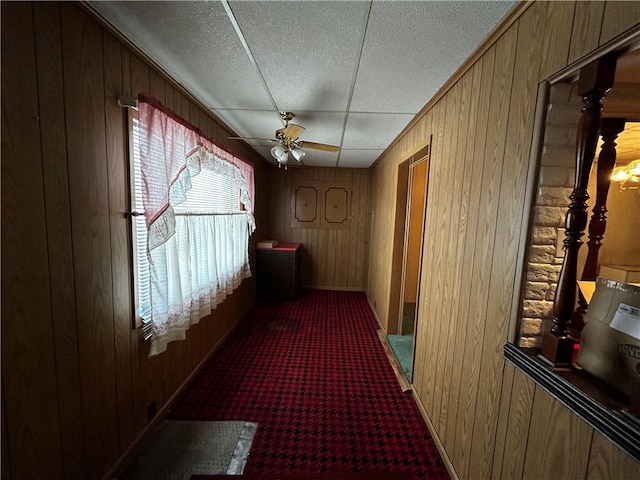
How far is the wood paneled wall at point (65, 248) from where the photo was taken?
0.87 meters

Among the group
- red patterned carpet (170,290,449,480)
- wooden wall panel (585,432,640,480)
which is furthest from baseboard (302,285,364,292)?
wooden wall panel (585,432,640,480)

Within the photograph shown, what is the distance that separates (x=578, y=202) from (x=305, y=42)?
1.34m

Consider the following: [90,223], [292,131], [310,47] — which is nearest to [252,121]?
[292,131]

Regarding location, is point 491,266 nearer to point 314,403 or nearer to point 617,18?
point 617,18

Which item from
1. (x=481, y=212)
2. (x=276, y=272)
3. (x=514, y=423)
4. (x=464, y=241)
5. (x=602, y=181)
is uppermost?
(x=602, y=181)

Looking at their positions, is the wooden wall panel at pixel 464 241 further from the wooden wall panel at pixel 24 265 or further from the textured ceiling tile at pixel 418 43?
the wooden wall panel at pixel 24 265

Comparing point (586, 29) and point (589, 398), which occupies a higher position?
point (586, 29)

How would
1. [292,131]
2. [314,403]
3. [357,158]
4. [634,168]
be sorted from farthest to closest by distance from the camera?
[357,158]
[292,131]
[314,403]
[634,168]

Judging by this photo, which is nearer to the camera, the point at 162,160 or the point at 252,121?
the point at 162,160

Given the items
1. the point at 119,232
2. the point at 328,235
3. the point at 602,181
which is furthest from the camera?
the point at 328,235

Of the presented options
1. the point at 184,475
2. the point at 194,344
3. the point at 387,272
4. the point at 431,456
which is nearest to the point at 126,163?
the point at 194,344

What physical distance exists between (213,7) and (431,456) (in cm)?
259

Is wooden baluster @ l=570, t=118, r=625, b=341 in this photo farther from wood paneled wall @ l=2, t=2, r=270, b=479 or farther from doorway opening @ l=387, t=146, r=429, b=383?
wood paneled wall @ l=2, t=2, r=270, b=479

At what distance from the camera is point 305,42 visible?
127cm
